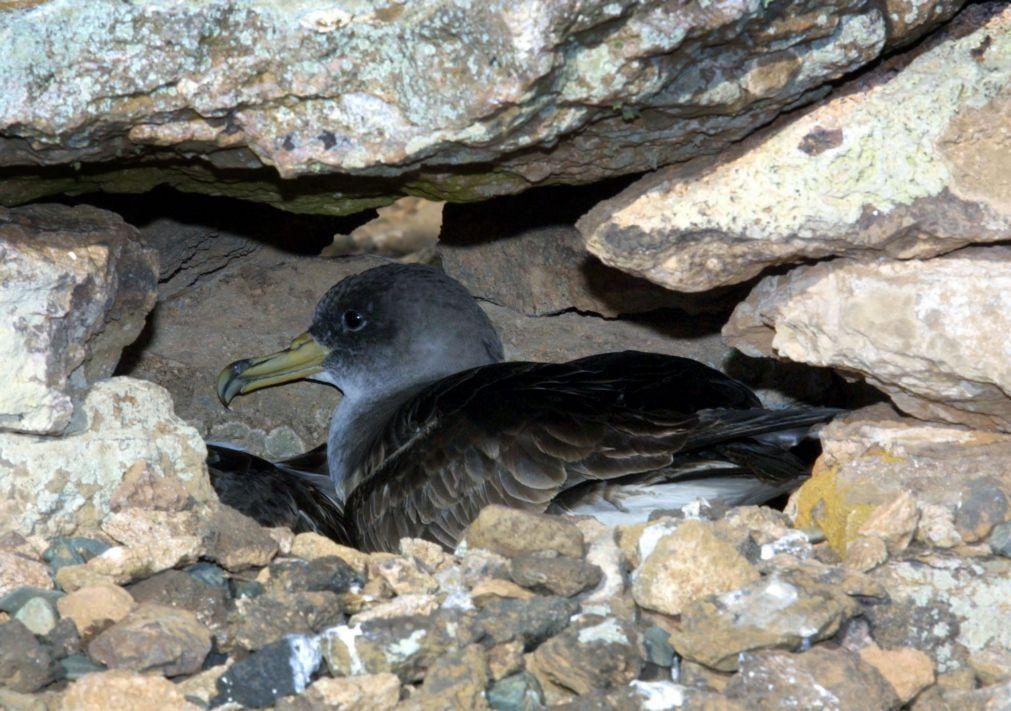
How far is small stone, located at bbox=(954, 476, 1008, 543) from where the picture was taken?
2889mm

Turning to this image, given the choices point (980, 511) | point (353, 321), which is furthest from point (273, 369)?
point (980, 511)

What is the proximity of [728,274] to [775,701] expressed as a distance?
110 cm

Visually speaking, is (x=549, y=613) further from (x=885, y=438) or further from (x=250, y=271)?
(x=250, y=271)

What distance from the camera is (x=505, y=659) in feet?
7.98

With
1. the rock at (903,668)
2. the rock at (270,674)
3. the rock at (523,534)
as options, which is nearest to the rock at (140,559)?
the rock at (270,674)

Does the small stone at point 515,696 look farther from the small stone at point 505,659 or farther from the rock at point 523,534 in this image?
the rock at point 523,534

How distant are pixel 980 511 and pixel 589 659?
3.30 feet

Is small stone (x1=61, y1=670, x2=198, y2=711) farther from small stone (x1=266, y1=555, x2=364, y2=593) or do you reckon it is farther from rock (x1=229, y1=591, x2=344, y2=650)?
small stone (x1=266, y1=555, x2=364, y2=593)

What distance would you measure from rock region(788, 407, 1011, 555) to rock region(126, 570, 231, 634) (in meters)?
1.27

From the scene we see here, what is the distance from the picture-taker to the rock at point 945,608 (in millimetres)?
2648

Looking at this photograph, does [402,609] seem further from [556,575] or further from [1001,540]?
[1001,540]

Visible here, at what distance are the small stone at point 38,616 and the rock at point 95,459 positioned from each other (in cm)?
38

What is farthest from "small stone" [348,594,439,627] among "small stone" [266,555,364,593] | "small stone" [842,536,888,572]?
"small stone" [842,536,888,572]

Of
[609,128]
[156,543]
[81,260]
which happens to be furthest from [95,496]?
[609,128]
